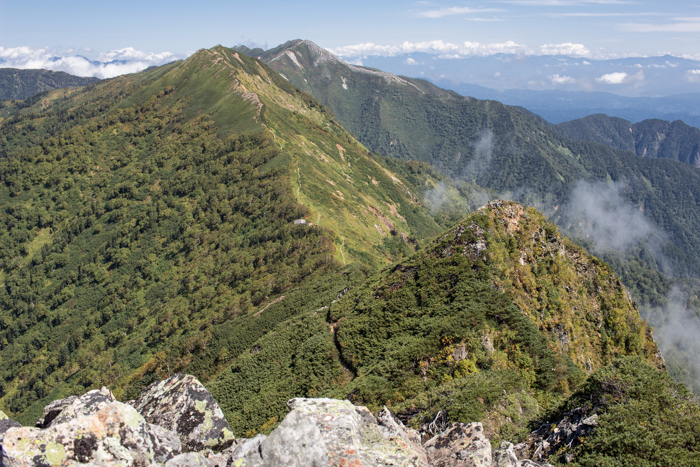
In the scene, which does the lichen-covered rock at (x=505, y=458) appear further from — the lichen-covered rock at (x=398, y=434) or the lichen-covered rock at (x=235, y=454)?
the lichen-covered rock at (x=235, y=454)

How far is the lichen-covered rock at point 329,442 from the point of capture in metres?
15.1

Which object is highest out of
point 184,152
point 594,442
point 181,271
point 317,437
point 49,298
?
point 184,152

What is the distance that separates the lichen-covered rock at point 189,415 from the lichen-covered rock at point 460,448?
1103cm

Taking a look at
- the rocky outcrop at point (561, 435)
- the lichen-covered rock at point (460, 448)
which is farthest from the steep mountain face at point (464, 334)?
the lichen-covered rock at point (460, 448)

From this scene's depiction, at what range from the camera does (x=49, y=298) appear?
16188 cm

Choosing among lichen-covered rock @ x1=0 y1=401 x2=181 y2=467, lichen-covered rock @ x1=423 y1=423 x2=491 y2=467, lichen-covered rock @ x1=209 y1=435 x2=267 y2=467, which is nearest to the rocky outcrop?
lichen-covered rock @ x1=423 y1=423 x2=491 y2=467

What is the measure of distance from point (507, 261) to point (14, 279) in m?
206

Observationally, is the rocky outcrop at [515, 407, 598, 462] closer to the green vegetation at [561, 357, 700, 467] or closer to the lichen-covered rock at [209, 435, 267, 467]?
the green vegetation at [561, 357, 700, 467]

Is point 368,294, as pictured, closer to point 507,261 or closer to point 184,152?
point 507,261

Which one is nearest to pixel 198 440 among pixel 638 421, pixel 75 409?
pixel 75 409

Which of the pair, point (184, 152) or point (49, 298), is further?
point (184, 152)

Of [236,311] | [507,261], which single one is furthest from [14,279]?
[507,261]

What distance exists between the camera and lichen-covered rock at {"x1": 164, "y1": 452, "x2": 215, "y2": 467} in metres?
15.4

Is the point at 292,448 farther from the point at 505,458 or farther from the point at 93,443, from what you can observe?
the point at 505,458
